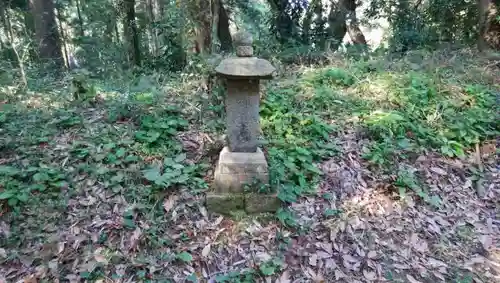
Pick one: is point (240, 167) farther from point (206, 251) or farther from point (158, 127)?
point (158, 127)

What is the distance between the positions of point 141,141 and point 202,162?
0.73m

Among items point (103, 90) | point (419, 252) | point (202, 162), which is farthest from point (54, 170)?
point (419, 252)

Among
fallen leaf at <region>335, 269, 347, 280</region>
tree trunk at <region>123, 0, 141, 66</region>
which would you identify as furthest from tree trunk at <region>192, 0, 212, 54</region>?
tree trunk at <region>123, 0, 141, 66</region>

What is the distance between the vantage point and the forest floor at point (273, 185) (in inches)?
121

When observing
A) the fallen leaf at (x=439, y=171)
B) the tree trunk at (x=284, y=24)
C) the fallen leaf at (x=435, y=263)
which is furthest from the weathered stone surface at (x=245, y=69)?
the tree trunk at (x=284, y=24)

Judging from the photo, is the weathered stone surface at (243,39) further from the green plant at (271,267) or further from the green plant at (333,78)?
the green plant at (333,78)

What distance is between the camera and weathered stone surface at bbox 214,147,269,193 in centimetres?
340

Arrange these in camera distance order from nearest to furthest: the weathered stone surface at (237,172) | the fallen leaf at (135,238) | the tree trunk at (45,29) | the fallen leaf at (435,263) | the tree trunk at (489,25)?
the fallen leaf at (135,238), the fallen leaf at (435,263), the weathered stone surface at (237,172), the tree trunk at (489,25), the tree trunk at (45,29)

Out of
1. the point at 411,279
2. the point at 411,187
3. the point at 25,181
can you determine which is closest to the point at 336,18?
the point at 411,187

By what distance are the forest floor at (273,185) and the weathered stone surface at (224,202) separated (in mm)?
86

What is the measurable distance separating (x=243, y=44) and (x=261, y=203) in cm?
151

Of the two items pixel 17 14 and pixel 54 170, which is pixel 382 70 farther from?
pixel 17 14

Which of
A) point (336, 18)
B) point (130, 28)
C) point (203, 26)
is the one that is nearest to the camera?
point (203, 26)

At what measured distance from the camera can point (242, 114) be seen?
3.49m
